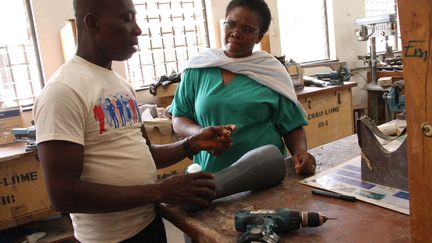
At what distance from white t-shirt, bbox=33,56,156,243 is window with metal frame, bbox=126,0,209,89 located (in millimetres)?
2423

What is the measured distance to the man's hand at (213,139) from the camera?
3.98 ft

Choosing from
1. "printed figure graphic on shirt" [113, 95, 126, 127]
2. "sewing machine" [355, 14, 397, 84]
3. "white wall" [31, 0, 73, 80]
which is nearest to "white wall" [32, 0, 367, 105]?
"white wall" [31, 0, 73, 80]

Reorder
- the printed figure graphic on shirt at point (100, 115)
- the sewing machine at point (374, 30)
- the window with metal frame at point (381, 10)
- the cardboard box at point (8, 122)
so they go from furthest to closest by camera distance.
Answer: the window with metal frame at point (381, 10)
the sewing machine at point (374, 30)
the cardboard box at point (8, 122)
the printed figure graphic on shirt at point (100, 115)

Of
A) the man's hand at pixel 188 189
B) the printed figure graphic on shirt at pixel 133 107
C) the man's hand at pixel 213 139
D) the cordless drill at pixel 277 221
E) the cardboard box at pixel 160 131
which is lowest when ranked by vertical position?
the cardboard box at pixel 160 131

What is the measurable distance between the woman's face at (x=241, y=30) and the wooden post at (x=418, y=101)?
2.99 feet

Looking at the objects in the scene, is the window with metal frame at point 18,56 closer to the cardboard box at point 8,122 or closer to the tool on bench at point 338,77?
the cardboard box at point 8,122

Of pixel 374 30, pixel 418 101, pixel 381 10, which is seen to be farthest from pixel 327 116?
pixel 381 10

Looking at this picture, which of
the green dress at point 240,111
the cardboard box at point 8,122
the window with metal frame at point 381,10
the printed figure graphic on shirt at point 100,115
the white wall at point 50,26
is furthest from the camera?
the window with metal frame at point 381,10

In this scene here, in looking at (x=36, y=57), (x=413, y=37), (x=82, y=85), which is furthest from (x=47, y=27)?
(x=413, y=37)

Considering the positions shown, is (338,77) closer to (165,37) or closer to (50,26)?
(165,37)

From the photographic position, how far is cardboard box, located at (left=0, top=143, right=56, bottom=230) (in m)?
2.24

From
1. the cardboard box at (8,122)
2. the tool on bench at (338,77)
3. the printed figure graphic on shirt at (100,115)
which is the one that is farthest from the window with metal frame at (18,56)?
the tool on bench at (338,77)

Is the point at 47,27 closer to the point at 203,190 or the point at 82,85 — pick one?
the point at 82,85

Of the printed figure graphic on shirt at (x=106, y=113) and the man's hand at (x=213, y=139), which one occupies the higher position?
the printed figure graphic on shirt at (x=106, y=113)
